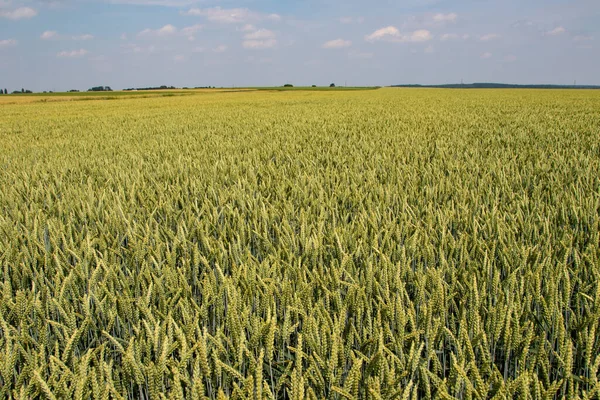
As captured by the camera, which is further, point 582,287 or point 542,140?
point 542,140

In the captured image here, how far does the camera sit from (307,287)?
1490 millimetres

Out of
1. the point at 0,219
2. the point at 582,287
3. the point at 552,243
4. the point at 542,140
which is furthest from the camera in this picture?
the point at 542,140

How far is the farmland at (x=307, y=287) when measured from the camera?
1101 millimetres

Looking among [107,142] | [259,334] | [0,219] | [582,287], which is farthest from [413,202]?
[107,142]

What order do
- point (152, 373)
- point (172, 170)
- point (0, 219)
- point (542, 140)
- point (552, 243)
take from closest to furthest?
point (152, 373) < point (552, 243) < point (0, 219) < point (172, 170) < point (542, 140)

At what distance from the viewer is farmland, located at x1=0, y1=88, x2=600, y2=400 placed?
1.10 meters

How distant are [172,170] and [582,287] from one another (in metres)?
3.63

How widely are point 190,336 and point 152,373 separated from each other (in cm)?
19

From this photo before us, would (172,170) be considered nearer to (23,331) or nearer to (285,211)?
(285,211)

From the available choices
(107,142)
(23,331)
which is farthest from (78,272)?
(107,142)

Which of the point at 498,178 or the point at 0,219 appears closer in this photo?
the point at 0,219

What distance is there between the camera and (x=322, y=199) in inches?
113

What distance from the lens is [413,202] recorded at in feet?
9.79

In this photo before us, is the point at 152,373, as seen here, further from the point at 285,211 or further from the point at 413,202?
the point at 413,202
